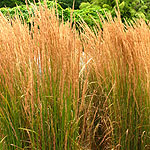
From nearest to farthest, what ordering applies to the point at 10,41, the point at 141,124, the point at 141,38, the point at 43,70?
the point at 43,70 < the point at 10,41 < the point at 141,124 < the point at 141,38

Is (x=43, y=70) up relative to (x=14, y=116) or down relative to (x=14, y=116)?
up

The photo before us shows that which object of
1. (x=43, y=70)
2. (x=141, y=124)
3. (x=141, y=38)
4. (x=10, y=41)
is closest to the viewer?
(x=43, y=70)

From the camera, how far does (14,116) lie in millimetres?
1476

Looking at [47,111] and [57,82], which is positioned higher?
[57,82]

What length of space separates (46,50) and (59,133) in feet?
1.85

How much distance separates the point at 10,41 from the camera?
1.61m

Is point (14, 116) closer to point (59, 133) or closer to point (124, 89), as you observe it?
point (59, 133)

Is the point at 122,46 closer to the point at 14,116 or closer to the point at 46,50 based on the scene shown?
the point at 46,50

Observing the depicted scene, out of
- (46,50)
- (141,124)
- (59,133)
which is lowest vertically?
(141,124)

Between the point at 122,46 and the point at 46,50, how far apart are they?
75 centimetres

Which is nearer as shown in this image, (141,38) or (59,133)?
(59,133)

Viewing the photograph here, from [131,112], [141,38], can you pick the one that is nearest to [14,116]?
[131,112]

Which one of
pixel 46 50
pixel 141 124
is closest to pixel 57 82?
pixel 46 50

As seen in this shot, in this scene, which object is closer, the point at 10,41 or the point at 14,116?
the point at 14,116
